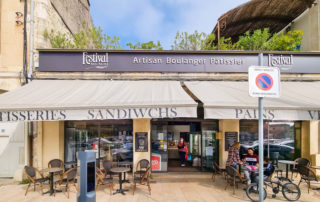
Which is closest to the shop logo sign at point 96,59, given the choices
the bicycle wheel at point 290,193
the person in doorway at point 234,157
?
the person in doorway at point 234,157

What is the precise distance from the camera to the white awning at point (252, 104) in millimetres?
4941

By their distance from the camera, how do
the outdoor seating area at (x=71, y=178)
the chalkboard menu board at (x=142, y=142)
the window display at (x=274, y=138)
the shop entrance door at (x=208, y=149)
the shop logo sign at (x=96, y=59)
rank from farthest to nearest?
the shop entrance door at (x=208, y=149) < the window display at (x=274, y=138) < the chalkboard menu board at (x=142, y=142) < the shop logo sign at (x=96, y=59) < the outdoor seating area at (x=71, y=178)

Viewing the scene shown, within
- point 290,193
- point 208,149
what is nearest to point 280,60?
point 208,149

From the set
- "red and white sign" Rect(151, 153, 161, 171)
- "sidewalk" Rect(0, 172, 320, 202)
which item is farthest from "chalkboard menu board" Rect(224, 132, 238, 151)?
"red and white sign" Rect(151, 153, 161, 171)

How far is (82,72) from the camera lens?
7.30 meters

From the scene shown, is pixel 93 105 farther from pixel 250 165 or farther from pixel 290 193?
pixel 290 193

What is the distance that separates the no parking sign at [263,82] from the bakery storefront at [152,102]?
2123 millimetres

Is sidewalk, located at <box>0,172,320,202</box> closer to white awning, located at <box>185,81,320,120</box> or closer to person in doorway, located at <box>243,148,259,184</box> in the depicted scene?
person in doorway, located at <box>243,148,259,184</box>

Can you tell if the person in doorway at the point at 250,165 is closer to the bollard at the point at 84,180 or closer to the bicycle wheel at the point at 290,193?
the bicycle wheel at the point at 290,193

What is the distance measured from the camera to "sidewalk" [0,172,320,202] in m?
5.38

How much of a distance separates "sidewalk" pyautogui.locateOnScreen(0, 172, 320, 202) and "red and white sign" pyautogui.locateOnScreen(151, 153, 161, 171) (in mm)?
979

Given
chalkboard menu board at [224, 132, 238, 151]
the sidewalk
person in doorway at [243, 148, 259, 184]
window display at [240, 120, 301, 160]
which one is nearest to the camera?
the sidewalk

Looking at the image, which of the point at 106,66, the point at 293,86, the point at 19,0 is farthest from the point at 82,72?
the point at 293,86

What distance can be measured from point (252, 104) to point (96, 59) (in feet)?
18.4
